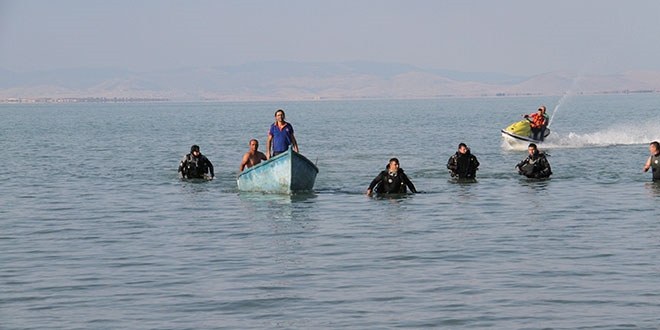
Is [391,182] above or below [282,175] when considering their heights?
below

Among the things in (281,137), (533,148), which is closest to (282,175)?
(281,137)

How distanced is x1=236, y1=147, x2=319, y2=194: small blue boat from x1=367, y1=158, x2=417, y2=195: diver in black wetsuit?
5.33 feet

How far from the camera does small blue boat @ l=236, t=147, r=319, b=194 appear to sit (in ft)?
77.8

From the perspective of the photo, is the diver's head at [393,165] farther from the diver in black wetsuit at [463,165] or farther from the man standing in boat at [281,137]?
the diver in black wetsuit at [463,165]

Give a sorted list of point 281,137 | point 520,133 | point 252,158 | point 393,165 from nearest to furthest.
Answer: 1. point 393,165
2. point 281,137
3. point 252,158
4. point 520,133

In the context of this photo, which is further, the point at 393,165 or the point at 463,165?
the point at 463,165

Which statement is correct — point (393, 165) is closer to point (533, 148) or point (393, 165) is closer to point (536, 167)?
point (533, 148)

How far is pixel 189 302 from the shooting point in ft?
43.2

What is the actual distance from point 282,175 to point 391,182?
2.44 m

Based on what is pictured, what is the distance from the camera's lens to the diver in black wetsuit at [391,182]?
23656mm

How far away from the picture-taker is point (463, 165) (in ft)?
90.4

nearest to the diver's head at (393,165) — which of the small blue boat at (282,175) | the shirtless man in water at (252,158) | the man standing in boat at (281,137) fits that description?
the small blue boat at (282,175)

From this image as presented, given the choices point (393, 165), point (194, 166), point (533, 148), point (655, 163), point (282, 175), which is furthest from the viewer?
point (194, 166)

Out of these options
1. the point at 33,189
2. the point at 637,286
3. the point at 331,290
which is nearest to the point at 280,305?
the point at 331,290
